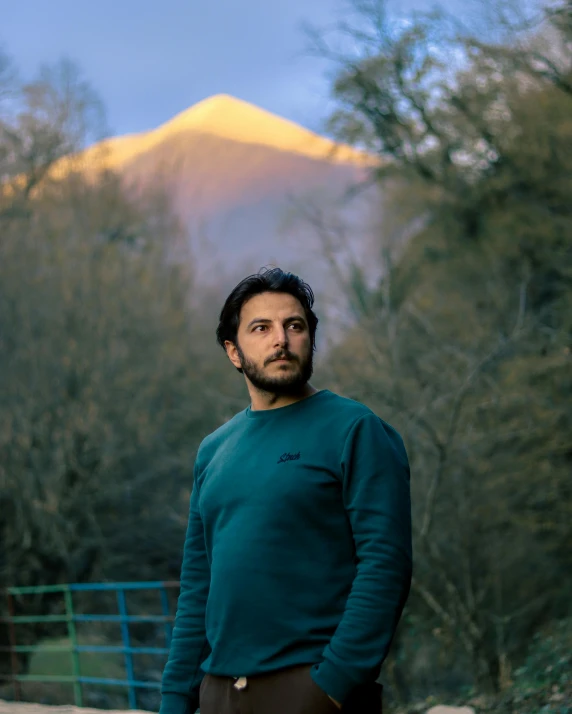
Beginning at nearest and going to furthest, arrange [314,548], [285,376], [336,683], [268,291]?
[336,683] < [314,548] < [285,376] < [268,291]

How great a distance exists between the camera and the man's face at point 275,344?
7.08 ft

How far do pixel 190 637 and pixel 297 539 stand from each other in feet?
1.52

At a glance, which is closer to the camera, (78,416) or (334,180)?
(78,416)

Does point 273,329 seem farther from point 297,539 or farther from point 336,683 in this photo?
point 336,683

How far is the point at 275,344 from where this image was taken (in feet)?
7.07

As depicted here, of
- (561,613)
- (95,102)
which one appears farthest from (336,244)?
(95,102)

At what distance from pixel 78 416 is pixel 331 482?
556 inches

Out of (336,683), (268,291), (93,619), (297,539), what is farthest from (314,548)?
(93,619)

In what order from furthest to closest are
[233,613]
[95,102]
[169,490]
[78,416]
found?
[95,102] → [169,490] → [78,416] → [233,613]

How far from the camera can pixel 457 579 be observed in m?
11.8

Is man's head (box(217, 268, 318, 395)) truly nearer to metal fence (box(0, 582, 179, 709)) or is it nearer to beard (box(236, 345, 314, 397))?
beard (box(236, 345, 314, 397))

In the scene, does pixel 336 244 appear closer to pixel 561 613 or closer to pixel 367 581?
pixel 561 613

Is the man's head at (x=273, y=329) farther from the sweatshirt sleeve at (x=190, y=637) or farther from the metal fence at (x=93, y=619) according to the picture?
the metal fence at (x=93, y=619)

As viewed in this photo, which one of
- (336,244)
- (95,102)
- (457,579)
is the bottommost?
(457,579)
